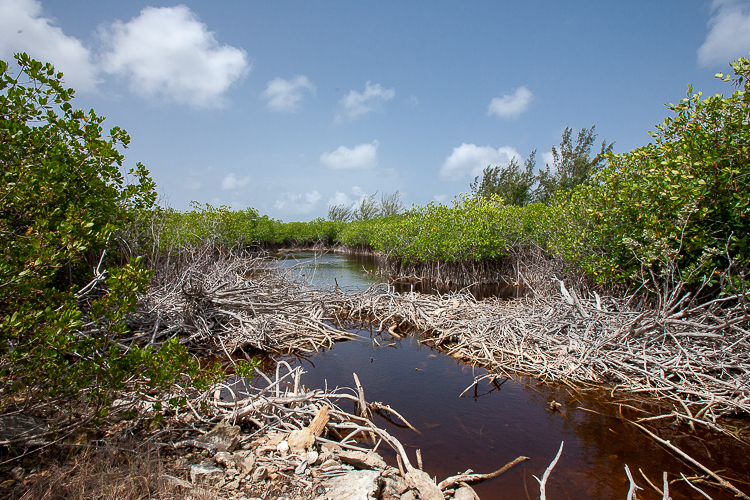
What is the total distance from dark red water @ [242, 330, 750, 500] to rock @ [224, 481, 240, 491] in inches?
63.3

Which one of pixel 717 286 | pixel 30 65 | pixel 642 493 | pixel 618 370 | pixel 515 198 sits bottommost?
pixel 642 493

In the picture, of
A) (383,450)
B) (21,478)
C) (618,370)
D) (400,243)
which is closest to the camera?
(21,478)

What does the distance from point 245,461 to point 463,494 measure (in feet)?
6.08

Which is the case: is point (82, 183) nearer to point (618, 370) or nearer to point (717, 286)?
point (618, 370)

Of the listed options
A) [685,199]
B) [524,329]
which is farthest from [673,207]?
[524,329]

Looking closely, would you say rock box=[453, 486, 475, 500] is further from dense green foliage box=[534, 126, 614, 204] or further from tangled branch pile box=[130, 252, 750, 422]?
dense green foliage box=[534, 126, 614, 204]

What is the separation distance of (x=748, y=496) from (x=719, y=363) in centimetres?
215

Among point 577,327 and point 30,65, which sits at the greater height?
point 30,65

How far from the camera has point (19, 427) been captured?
2789mm

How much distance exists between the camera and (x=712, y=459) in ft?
12.9

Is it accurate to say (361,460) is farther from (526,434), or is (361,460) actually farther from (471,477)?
(526,434)

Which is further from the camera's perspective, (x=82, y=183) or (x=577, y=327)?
(x=577, y=327)

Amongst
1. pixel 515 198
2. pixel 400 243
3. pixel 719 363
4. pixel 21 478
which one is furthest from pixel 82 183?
pixel 515 198

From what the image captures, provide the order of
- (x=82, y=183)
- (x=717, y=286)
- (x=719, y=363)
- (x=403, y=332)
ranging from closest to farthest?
(x=82, y=183)
(x=719, y=363)
(x=717, y=286)
(x=403, y=332)
